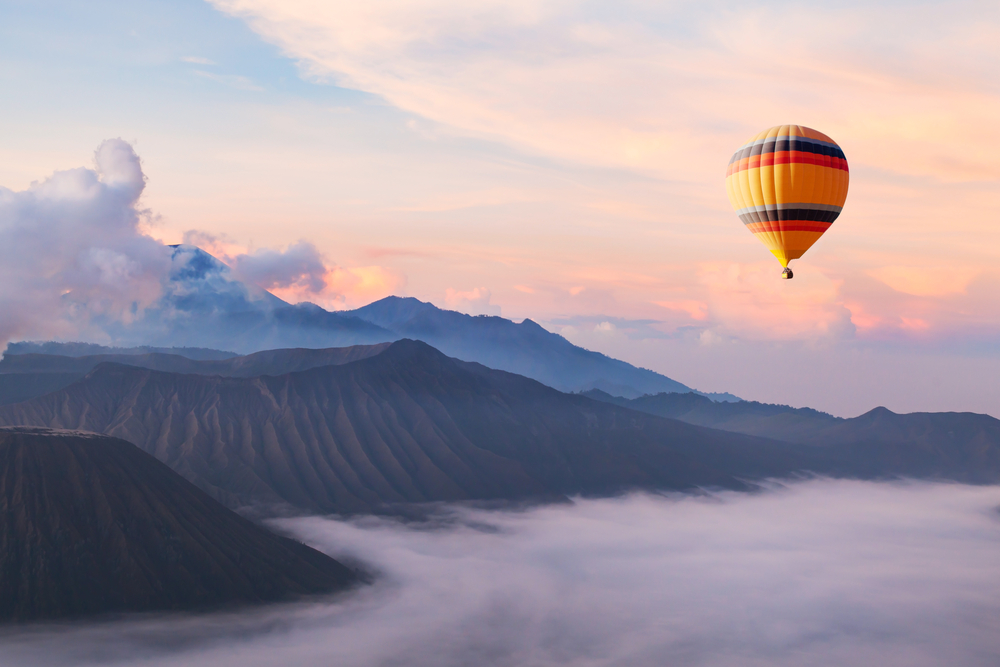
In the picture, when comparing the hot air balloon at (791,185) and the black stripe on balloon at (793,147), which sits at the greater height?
the black stripe on balloon at (793,147)

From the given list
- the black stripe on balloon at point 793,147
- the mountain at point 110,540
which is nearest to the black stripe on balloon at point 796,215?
the black stripe on balloon at point 793,147

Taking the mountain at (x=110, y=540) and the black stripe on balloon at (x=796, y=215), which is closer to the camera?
the black stripe on balloon at (x=796, y=215)

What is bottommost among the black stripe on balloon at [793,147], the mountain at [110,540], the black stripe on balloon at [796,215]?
the mountain at [110,540]

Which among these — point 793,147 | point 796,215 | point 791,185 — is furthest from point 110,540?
point 793,147

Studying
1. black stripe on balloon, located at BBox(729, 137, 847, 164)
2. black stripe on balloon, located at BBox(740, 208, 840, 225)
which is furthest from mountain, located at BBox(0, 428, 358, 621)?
black stripe on balloon, located at BBox(729, 137, 847, 164)

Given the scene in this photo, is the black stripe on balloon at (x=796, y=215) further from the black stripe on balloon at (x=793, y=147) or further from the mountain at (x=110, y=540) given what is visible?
the mountain at (x=110, y=540)

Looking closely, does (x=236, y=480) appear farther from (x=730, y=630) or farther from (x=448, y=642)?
(x=730, y=630)

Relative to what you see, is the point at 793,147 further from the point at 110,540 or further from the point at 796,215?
the point at 110,540
